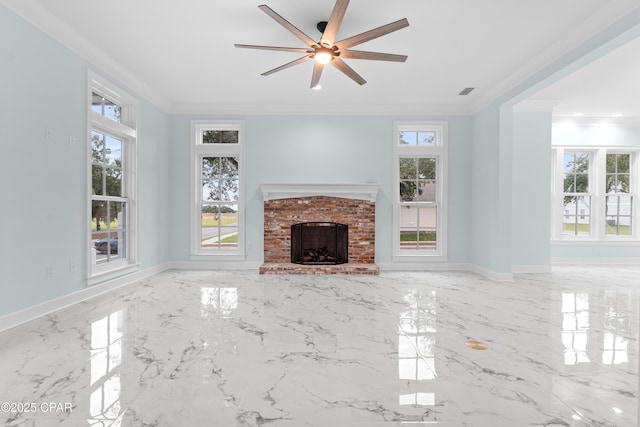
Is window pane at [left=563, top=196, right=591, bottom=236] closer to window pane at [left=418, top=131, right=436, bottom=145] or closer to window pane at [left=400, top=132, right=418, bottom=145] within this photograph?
window pane at [left=418, top=131, right=436, bottom=145]

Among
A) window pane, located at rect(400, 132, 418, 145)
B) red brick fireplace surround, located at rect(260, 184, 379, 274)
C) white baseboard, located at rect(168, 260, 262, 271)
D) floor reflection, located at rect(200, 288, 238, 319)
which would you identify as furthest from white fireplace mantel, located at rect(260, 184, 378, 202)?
floor reflection, located at rect(200, 288, 238, 319)

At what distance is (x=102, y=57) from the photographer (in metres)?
3.90

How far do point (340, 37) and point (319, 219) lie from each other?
305 cm

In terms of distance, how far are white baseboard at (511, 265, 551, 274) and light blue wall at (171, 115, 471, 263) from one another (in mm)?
828

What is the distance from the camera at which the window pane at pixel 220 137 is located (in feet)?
19.4

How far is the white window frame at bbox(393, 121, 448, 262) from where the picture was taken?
5.80 m

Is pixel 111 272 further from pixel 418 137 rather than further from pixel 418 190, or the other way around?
pixel 418 137

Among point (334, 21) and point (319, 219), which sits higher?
point (334, 21)

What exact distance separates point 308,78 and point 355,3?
67.0 inches

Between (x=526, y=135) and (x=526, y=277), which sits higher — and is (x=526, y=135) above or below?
above

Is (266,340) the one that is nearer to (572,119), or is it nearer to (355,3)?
(355,3)

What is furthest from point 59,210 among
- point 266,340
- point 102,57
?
point 266,340

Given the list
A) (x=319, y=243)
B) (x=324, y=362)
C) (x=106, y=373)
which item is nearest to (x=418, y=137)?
(x=319, y=243)

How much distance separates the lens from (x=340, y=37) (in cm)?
354
